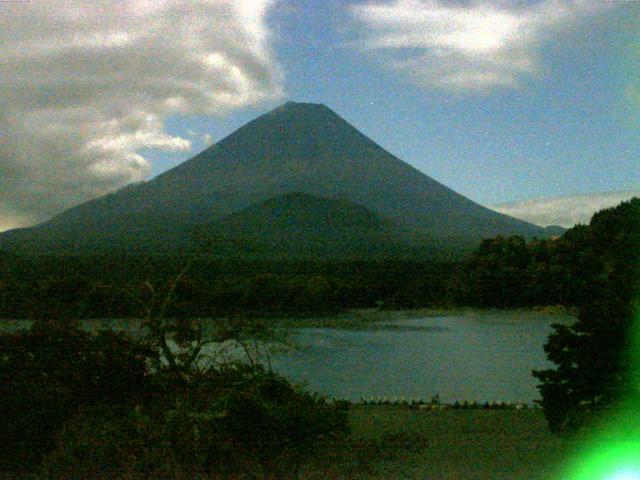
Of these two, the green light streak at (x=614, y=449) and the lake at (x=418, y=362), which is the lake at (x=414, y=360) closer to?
the lake at (x=418, y=362)

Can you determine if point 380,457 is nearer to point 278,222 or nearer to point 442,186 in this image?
point 278,222

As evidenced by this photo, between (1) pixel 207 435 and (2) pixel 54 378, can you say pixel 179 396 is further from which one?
(2) pixel 54 378

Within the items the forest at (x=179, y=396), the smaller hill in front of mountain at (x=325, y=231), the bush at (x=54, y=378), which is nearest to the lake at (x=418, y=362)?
the forest at (x=179, y=396)

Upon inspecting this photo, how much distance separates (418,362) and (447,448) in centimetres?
498

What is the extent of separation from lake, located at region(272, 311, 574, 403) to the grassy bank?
1.14 meters

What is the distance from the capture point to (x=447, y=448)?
6.61 m

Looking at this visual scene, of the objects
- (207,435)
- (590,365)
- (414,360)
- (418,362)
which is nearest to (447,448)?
(590,365)

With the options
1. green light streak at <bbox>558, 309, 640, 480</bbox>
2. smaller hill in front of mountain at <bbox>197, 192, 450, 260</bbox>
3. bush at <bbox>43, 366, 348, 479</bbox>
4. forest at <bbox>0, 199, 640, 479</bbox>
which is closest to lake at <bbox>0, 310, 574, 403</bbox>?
forest at <bbox>0, 199, 640, 479</bbox>

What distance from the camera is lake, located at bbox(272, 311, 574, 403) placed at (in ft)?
32.1

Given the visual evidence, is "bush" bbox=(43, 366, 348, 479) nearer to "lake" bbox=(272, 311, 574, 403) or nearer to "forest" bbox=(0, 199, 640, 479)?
"forest" bbox=(0, 199, 640, 479)

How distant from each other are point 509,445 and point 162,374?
3030 mm

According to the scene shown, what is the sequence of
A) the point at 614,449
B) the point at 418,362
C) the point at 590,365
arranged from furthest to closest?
the point at 418,362, the point at 590,365, the point at 614,449

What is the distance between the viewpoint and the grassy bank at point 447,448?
19.0 ft

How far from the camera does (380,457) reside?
6207mm
